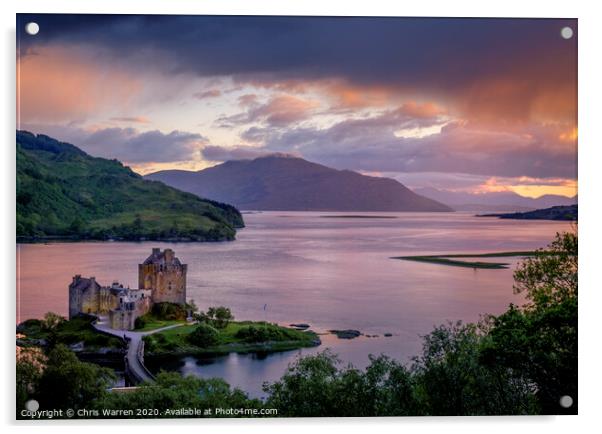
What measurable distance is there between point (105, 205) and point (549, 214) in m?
4.82

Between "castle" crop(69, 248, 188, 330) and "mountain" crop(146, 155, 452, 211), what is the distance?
888 mm

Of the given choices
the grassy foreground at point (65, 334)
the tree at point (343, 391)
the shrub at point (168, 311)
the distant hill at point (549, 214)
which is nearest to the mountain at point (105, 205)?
the shrub at point (168, 311)

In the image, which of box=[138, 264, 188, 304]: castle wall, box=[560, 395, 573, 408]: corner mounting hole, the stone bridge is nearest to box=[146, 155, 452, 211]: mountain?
box=[138, 264, 188, 304]: castle wall

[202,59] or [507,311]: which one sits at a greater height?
[202,59]

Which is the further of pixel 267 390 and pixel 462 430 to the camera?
pixel 267 390

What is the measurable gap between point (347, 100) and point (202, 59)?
59.6 inches

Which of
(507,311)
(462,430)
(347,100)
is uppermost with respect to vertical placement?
(347,100)

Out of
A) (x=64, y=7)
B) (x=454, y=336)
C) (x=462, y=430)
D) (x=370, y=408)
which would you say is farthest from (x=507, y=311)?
(x=64, y=7)

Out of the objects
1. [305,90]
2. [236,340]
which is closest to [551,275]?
[305,90]

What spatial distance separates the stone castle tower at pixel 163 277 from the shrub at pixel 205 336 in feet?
1.14

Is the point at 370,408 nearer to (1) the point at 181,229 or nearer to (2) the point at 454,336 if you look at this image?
(2) the point at 454,336

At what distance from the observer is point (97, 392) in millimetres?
5625

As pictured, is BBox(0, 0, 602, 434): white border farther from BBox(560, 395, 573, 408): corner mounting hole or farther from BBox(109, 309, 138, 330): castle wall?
BBox(109, 309, 138, 330): castle wall

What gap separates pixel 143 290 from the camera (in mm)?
6844
